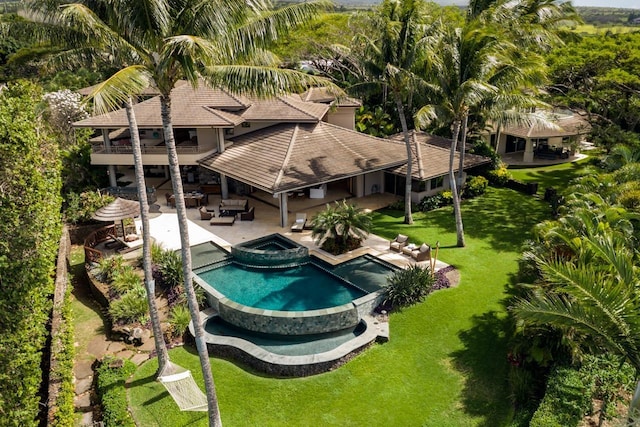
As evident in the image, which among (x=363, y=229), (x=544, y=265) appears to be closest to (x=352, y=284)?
(x=363, y=229)

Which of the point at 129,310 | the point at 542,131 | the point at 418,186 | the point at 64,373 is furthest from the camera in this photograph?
the point at 542,131

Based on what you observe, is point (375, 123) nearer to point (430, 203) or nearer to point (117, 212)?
point (430, 203)

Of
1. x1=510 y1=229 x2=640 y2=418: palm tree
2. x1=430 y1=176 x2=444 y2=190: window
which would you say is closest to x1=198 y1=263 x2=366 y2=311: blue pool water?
x1=510 y1=229 x2=640 y2=418: palm tree

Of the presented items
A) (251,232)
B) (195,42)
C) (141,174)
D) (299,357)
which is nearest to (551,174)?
(251,232)

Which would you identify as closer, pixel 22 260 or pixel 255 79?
pixel 255 79

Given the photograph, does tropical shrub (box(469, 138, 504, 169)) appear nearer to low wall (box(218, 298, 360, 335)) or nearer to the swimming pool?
the swimming pool

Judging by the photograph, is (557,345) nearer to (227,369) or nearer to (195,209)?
(227,369)
